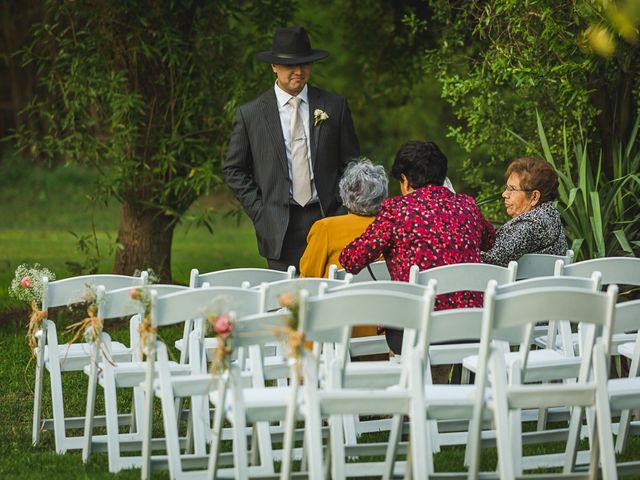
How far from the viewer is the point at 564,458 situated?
5191 mm

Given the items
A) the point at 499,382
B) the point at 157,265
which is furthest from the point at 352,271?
the point at 157,265

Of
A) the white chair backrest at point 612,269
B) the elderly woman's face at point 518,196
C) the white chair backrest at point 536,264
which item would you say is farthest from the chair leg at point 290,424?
the elderly woman's face at point 518,196

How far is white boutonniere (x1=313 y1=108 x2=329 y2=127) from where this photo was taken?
23.8ft

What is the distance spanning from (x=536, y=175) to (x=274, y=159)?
5.10 ft

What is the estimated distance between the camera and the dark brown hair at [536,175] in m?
6.52

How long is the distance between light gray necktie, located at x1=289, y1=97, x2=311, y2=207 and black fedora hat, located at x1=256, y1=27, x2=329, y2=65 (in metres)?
0.23

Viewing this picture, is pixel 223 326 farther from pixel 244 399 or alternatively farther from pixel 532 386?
pixel 532 386

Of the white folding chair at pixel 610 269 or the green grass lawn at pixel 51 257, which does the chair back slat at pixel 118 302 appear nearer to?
the green grass lawn at pixel 51 257

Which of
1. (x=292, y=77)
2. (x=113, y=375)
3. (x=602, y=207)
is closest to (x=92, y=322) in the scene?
(x=113, y=375)

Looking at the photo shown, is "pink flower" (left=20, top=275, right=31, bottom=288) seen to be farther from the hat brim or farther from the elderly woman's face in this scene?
the elderly woman's face

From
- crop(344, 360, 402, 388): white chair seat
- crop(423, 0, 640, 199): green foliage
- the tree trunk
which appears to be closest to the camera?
crop(344, 360, 402, 388): white chair seat

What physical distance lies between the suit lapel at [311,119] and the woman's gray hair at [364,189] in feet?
3.23

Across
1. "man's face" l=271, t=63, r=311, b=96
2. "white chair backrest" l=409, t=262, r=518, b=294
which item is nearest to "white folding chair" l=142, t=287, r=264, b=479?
"white chair backrest" l=409, t=262, r=518, b=294

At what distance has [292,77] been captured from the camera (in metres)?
7.29
